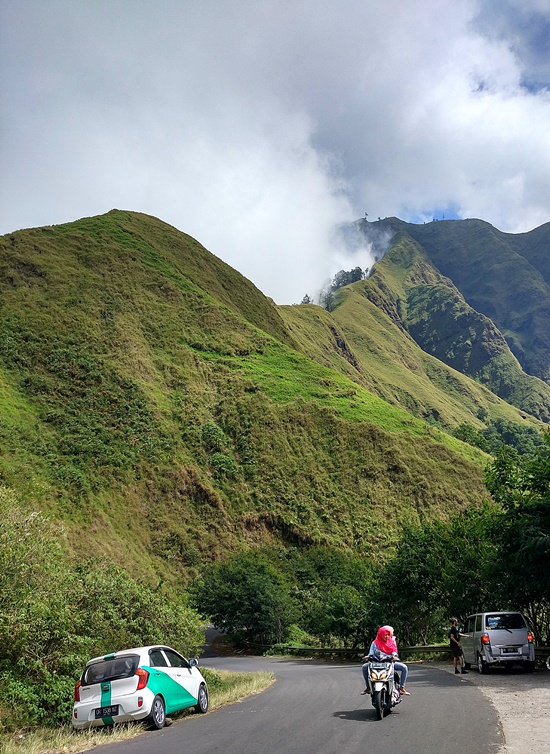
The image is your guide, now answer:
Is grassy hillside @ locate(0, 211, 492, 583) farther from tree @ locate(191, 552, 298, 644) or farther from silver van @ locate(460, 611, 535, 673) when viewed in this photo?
silver van @ locate(460, 611, 535, 673)

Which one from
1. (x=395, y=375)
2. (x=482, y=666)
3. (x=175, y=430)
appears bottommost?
(x=482, y=666)

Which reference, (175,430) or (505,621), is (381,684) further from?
(175,430)

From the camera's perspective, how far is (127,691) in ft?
33.9

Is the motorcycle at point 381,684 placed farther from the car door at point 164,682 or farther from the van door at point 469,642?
the van door at point 469,642

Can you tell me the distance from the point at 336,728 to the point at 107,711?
12.8ft

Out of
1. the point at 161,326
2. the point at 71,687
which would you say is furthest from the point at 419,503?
the point at 71,687

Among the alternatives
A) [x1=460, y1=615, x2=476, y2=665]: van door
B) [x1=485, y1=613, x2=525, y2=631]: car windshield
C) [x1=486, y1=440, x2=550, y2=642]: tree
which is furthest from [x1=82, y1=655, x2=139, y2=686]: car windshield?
[x1=460, y1=615, x2=476, y2=665]: van door

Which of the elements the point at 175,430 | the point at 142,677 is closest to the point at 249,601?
the point at 175,430

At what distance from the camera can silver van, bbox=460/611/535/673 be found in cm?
1600

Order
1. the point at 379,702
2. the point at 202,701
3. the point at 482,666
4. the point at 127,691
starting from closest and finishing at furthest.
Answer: the point at 379,702 → the point at 127,691 → the point at 202,701 → the point at 482,666

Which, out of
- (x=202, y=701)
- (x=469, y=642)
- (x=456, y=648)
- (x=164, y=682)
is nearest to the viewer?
(x=164, y=682)

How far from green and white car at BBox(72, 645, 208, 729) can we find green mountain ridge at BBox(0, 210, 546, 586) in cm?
3600

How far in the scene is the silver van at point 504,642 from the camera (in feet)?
52.5

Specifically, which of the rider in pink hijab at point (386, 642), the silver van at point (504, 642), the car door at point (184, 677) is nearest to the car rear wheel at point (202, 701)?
the car door at point (184, 677)
